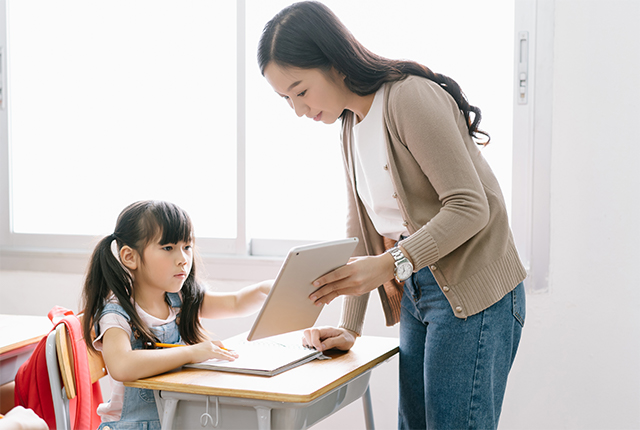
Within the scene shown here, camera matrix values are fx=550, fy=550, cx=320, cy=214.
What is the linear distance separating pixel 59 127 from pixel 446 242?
216 cm

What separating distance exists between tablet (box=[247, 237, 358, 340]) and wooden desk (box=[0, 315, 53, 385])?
802 mm

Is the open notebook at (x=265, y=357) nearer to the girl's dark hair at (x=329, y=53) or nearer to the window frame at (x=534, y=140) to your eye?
the girl's dark hair at (x=329, y=53)

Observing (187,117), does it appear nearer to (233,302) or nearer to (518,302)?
(233,302)

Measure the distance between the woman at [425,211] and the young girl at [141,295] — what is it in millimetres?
414

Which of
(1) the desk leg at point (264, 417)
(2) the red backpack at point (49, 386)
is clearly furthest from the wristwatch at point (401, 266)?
(2) the red backpack at point (49, 386)

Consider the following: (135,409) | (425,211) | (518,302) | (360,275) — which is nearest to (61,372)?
(135,409)

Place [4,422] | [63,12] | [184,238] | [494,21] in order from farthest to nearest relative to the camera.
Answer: [63,12] < [494,21] < [184,238] < [4,422]

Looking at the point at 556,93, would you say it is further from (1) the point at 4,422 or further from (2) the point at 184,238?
(1) the point at 4,422

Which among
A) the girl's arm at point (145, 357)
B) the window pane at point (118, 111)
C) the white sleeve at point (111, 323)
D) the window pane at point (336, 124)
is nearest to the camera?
the girl's arm at point (145, 357)

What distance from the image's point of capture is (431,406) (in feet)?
Answer: 3.54

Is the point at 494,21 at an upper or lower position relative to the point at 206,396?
upper

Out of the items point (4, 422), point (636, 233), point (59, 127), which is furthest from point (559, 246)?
point (59, 127)

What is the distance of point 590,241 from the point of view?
1.88 metres

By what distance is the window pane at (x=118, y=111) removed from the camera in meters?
2.31
